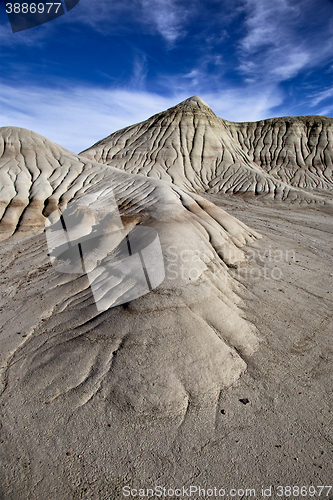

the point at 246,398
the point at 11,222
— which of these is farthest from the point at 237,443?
the point at 11,222

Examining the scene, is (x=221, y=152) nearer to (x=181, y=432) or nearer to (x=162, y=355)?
(x=162, y=355)

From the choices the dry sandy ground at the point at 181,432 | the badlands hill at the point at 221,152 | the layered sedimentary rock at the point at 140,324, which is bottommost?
the dry sandy ground at the point at 181,432

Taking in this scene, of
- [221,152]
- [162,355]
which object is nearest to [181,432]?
[162,355]

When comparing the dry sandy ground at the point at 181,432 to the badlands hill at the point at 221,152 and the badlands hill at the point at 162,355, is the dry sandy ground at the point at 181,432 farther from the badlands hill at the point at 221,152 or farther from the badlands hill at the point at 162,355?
the badlands hill at the point at 221,152

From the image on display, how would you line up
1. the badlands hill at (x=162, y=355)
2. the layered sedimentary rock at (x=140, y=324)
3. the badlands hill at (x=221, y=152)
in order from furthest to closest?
the badlands hill at (x=221, y=152) < the layered sedimentary rock at (x=140, y=324) < the badlands hill at (x=162, y=355)

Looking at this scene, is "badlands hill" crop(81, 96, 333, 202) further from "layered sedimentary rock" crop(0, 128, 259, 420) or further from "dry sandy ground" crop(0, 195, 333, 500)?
"dry sandy ground" crop(0, 195, 333, 500)

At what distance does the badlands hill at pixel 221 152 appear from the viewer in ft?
86.3

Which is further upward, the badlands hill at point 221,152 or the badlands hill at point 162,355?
the badlands hill at point 221,152

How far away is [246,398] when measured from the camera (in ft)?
12.7

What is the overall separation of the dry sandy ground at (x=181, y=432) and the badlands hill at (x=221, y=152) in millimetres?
20362

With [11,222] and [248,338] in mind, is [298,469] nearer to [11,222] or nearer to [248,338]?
[248,338]

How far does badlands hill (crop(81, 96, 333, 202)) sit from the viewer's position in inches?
1035

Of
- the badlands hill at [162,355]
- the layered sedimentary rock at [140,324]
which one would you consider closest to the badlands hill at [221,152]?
the badlands hill at [162,355]

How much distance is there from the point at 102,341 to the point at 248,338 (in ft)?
8.28
